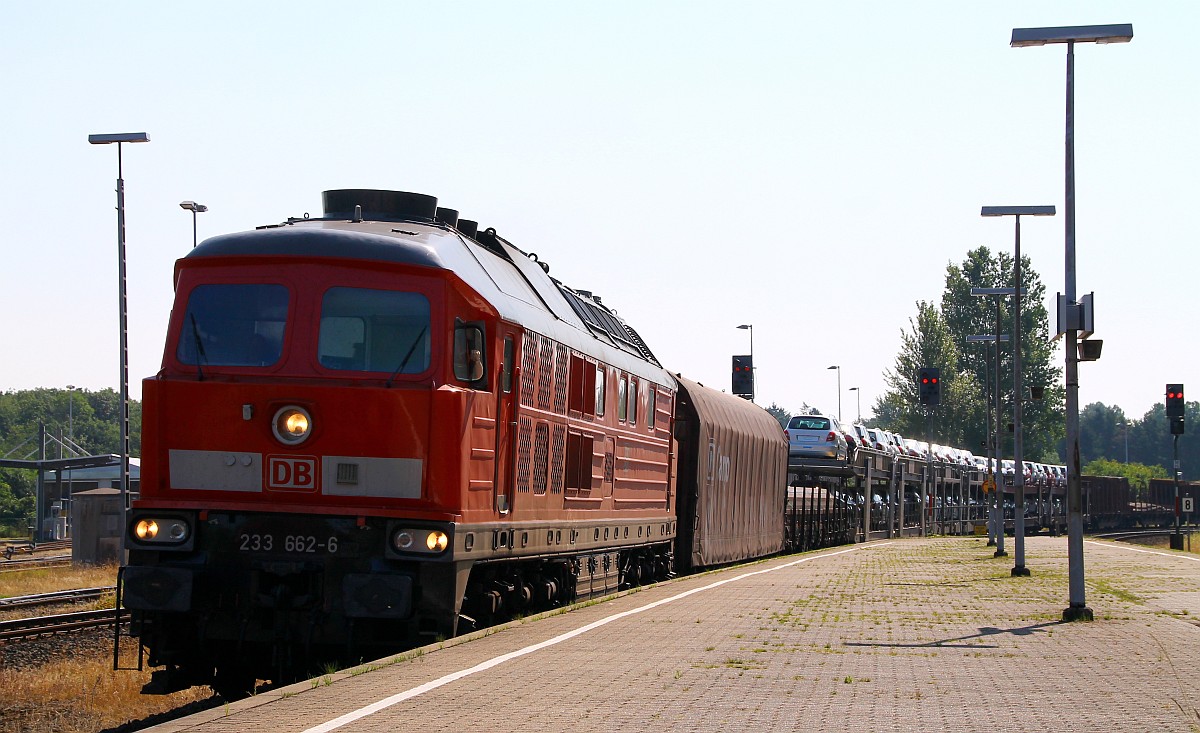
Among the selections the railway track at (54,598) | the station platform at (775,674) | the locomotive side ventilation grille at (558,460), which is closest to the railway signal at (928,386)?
the railway track at (54,598)

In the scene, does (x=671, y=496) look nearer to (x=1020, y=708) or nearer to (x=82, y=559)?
(x=1020, y=708)

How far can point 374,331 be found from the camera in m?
12.0

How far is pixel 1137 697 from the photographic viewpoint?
991 centimetres

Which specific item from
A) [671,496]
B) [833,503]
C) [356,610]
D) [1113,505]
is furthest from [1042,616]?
[1113,505]

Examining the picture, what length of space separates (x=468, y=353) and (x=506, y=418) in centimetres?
115

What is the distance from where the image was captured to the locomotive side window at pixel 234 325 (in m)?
12.0

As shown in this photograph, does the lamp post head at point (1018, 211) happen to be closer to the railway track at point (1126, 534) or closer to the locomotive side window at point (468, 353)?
the locomotive side window at point (468, 353)

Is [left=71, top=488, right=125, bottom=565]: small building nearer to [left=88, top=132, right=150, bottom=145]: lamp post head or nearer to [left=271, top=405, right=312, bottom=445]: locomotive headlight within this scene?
[left=88, top=132, right=150, bottom=145]: lamp post head

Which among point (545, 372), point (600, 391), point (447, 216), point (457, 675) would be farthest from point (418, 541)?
point (600, 391)

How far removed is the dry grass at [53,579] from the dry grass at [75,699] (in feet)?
50.8

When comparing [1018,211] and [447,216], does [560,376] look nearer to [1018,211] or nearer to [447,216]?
[447,216]

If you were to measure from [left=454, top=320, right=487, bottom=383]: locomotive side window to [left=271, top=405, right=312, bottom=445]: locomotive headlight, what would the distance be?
128 cm

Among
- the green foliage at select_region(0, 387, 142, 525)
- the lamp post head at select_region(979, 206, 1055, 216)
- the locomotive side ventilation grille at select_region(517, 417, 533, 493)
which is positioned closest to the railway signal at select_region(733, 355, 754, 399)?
the lamp post head at select_region(979, 206, 1055, 216)

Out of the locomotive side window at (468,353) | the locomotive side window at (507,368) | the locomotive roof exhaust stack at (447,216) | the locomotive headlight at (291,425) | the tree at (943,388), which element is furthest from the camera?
the tree at (943,388)
